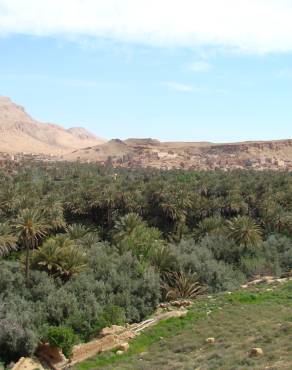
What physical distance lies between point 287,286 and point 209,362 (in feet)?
43.3

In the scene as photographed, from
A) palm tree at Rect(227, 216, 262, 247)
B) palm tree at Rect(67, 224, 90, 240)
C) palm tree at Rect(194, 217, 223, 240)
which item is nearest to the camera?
palm tree at Rect(227, 216, 262, 247)

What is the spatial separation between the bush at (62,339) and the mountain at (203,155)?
9725cm

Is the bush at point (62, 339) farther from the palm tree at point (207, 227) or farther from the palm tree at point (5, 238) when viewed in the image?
the palm tree at point (207, 227)

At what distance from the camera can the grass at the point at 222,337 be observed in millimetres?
16656

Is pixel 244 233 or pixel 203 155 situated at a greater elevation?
pixel 203 155

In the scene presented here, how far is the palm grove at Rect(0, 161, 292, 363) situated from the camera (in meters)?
28.3

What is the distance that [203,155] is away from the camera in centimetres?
14062

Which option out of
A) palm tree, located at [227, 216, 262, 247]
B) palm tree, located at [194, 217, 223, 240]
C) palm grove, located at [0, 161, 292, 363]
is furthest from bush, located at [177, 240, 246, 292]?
palm tree, located at [194, 217, 223, 240]

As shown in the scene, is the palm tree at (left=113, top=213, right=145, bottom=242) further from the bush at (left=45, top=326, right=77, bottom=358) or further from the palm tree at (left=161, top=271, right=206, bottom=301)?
the bush at (left=45, top=326, right=77, bottom=358)

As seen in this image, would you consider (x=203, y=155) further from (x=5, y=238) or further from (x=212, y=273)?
(x=5, y=238)

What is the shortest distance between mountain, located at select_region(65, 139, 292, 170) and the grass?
3718 inches

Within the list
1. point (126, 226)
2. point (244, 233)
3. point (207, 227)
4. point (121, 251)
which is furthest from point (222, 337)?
point (207, 227)

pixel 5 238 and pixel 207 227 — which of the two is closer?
pixel 5 238

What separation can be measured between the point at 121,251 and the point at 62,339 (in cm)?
1555
